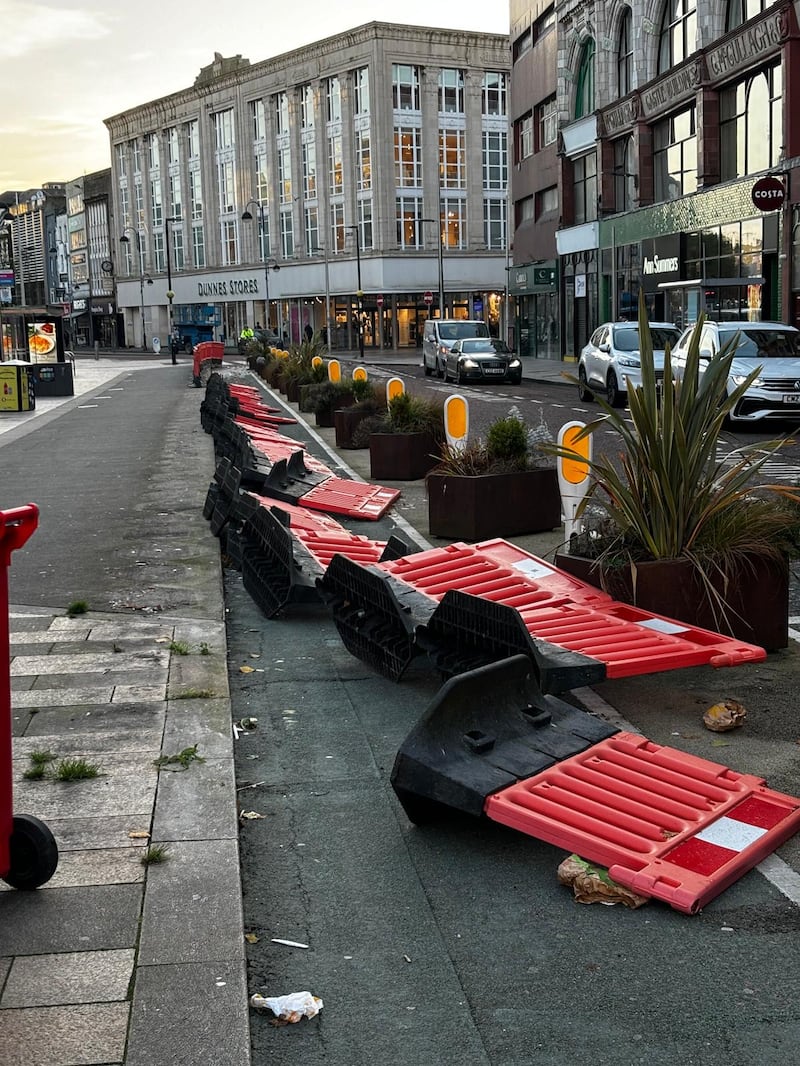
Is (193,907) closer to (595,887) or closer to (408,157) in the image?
(595,887)

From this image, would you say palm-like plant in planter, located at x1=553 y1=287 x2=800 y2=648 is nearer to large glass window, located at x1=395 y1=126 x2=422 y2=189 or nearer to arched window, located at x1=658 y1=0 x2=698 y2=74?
arched window, located at x1=658 y1=0 x2=698 y2=74

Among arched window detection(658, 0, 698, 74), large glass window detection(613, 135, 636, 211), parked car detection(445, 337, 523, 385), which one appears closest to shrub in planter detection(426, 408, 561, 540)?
parked car detection(445, 337, 523, 385)

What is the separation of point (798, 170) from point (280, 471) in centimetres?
2503

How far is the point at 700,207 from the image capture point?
39906mm

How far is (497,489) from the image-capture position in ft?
35.2

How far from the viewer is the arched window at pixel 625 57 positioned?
46438 millimetres

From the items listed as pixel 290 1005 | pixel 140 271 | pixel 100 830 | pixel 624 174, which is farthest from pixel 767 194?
pixel 140 271

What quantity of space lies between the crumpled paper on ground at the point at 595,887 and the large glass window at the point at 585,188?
160 feet

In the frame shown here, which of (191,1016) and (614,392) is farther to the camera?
(614,392)

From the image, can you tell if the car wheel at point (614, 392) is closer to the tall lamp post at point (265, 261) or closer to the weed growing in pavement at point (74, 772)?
the weed growing in pavement at point (74, 772)

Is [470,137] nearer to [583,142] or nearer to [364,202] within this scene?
[364,202]

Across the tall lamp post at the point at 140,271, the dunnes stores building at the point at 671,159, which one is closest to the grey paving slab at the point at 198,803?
the dunnes stores building at the point at 671,159

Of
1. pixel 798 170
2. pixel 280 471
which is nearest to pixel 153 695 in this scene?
pixel 280 471

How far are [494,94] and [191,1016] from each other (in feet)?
312
